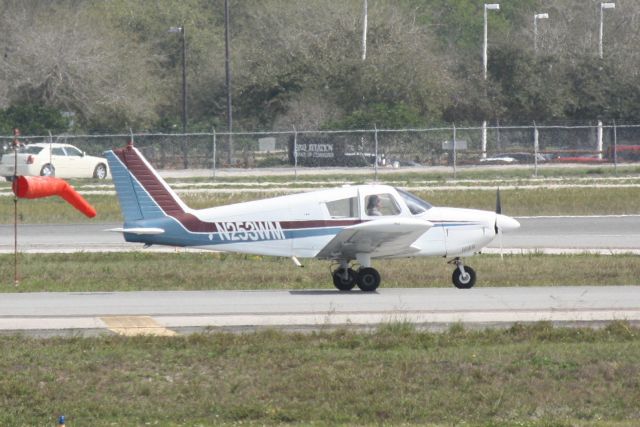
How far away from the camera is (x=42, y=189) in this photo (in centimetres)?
1811

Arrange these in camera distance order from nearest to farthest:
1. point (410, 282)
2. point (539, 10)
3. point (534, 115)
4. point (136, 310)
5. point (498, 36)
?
point (136, 310) < point (410, 282) < point (534, 115) < point (498, 36) < point (539, 10)

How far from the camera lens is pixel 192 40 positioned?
7488cm

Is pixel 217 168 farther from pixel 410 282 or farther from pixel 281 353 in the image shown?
Result: pixel 281 353

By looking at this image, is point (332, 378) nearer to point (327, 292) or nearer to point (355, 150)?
point (327, 292)

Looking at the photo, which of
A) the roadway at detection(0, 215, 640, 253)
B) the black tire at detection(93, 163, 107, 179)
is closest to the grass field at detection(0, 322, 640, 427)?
the roadway at detection(0, 215, 640, 253)

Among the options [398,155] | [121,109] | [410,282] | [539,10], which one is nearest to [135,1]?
[121,109]

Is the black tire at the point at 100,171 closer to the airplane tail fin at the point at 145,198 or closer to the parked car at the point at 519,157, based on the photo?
the parked car at the point at 519,157

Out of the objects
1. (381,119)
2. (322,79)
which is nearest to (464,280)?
(381,119)

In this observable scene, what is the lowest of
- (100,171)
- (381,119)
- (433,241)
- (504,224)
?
(433,241)

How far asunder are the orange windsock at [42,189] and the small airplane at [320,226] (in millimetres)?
742

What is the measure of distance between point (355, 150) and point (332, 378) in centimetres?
3599

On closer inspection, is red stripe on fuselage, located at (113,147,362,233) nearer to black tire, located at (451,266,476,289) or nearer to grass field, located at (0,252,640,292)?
grass field, located at (0,252,640,292)

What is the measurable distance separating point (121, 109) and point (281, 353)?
159ft

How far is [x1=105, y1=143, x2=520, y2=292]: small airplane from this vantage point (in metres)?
17.9
